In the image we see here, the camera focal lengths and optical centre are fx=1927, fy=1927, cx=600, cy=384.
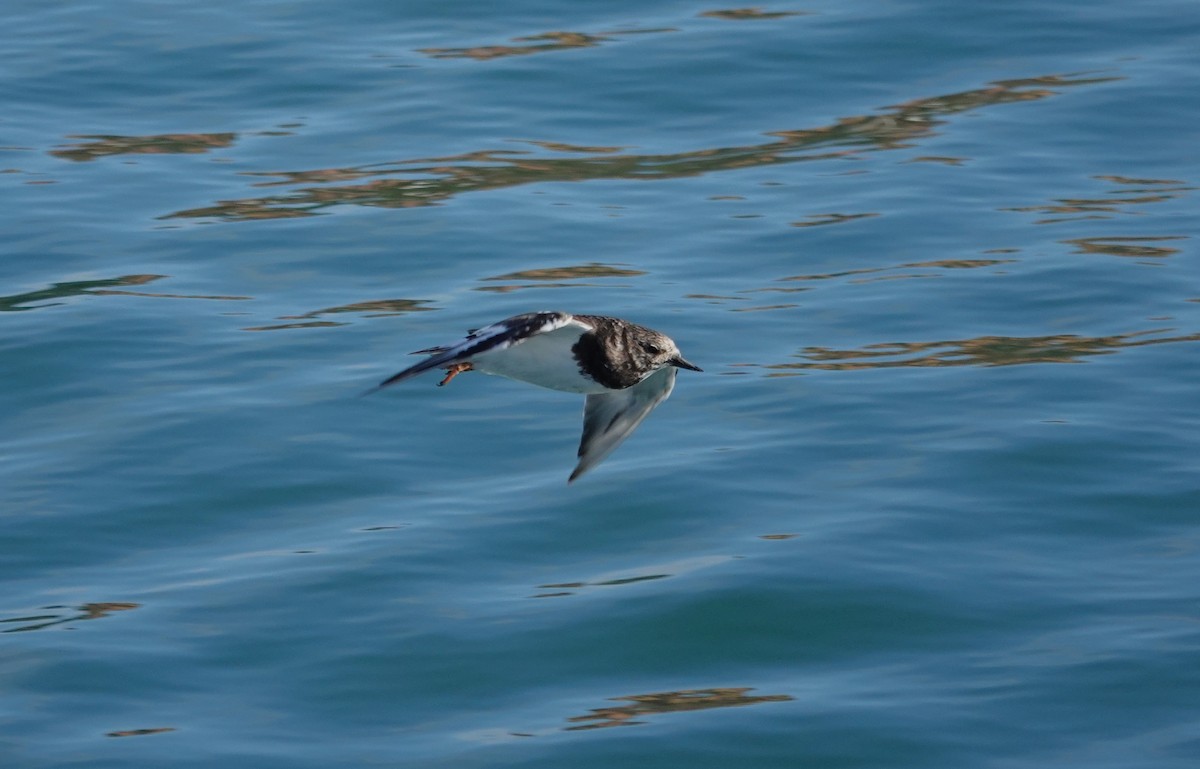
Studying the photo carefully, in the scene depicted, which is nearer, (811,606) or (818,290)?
(811,606)

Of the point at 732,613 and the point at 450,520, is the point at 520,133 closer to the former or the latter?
the point at 450,520

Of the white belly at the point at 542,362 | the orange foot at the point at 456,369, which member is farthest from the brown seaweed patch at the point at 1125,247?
the orange foot at the point at 456,369

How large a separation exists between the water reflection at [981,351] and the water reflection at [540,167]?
15.0ft

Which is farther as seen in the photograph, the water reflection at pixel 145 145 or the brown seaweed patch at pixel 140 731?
the water reflection at pixel 145 145

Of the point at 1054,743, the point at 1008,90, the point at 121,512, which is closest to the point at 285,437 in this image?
the point at 121,512

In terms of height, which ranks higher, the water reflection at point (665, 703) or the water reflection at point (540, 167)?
the water reflection at point (540, 167)

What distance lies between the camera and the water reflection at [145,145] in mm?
20562

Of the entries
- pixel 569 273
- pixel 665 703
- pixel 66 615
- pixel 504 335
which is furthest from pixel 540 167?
pixel 504 335

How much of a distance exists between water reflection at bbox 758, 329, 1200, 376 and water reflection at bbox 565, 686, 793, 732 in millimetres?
4302

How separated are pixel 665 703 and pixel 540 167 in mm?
9159

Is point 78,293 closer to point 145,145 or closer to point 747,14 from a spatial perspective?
point 145,145

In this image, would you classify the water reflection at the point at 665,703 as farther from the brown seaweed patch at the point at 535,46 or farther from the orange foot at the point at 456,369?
the brown seaweed patch at the point at 535,46

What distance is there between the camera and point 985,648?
12.1 meters

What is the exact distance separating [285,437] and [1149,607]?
6.39 meters
